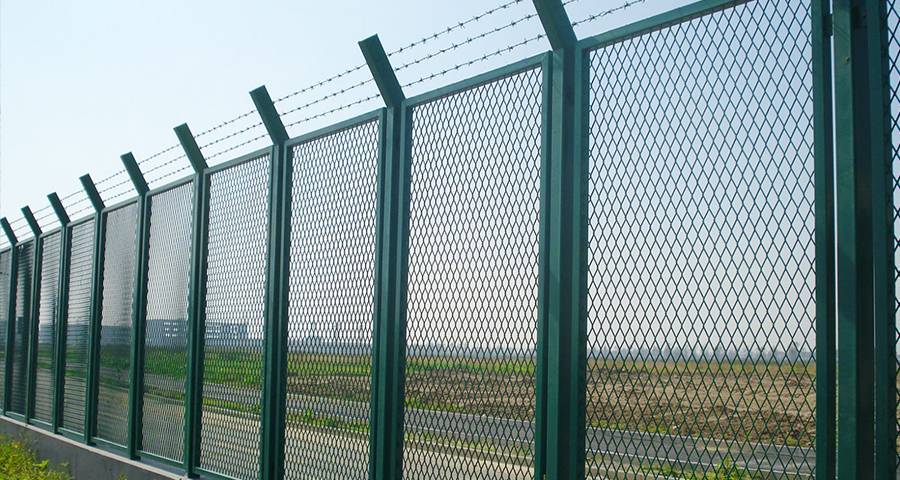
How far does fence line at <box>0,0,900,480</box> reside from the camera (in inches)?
118

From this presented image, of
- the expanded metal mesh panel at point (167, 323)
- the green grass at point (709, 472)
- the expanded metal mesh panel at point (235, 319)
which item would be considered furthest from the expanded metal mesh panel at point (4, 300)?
the green grass at point (709, 472)

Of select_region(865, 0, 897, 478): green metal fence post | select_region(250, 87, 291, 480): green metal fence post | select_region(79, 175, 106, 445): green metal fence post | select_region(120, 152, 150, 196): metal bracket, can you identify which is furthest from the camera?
select_region(79, 175, 106, 445): green metal fence post

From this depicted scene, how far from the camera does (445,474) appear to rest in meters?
4.34

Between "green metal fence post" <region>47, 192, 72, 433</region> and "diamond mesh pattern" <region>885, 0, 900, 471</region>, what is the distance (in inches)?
391

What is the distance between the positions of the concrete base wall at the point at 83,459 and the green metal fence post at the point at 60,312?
323mm

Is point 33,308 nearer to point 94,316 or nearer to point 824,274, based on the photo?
point 94,316

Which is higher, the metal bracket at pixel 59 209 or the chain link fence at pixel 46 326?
the metal bracket at pixel 59 209

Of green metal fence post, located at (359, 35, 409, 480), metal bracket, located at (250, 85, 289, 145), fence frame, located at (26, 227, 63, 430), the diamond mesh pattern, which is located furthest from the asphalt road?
fence frame, located at (26, 227, 63, 430)

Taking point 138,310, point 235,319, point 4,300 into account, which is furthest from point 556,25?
point 4,300

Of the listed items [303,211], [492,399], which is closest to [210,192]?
[303,211]

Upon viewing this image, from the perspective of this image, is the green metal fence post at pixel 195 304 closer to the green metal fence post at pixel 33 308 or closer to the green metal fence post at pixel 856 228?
the green metal fence post at pixel 856 228

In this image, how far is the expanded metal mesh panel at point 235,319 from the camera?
6266 mm

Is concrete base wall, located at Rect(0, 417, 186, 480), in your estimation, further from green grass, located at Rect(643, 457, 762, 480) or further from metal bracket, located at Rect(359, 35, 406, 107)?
green grass, located at Rect(643, 457, 762, 480)

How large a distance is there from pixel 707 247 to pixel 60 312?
9.65 meters
